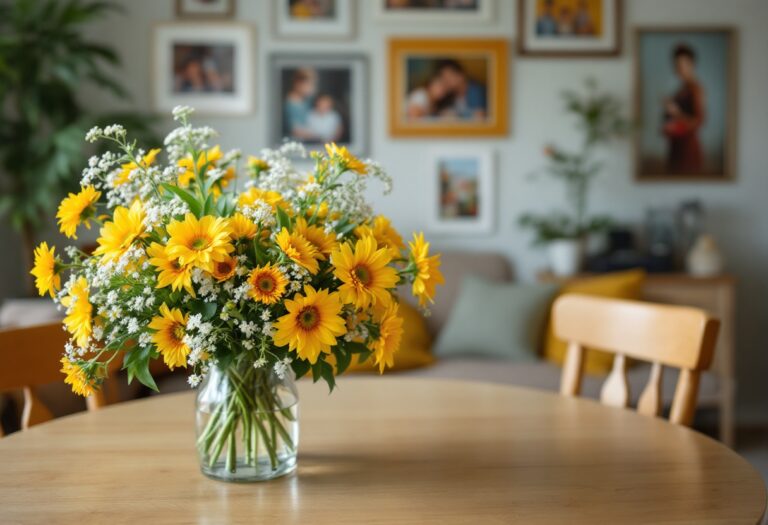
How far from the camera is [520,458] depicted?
4.12ft

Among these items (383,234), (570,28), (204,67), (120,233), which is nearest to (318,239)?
(383,234)

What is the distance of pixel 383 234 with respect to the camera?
1224 millimetres

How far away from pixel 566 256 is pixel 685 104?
104cm

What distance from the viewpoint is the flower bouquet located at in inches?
41.4

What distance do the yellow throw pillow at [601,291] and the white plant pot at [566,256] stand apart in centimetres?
21

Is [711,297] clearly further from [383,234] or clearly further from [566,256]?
[383,234]

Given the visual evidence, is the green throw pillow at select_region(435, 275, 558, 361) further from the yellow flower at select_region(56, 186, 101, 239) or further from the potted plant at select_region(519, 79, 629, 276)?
the yellow flower at select_region(56, 186, 101, 239)

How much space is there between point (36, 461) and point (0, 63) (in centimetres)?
246

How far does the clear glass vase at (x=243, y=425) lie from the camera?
45.2 inches

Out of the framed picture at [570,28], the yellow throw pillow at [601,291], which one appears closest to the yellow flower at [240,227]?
the yellow throw pillow at [601,291]

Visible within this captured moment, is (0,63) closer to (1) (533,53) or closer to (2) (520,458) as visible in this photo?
(1) (533,53)

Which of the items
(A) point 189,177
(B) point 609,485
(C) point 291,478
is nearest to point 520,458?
(B) point 609,485

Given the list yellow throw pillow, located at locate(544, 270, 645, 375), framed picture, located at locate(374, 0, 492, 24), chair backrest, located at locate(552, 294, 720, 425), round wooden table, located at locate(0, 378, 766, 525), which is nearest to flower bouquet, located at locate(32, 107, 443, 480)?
round wooden table, located at locate(0, 378, 766, 525)

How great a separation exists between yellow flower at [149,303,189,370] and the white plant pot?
3027 mm
